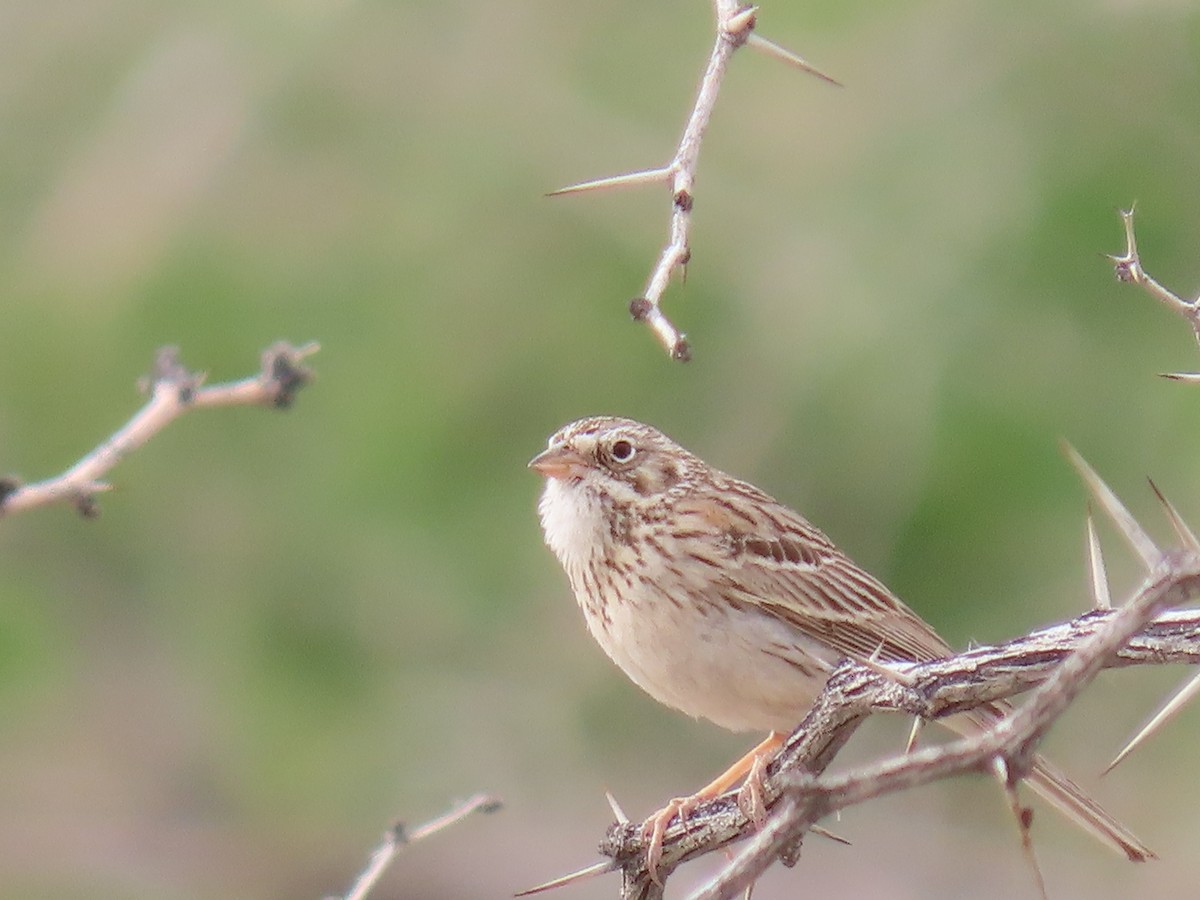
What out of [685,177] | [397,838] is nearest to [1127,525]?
[685,177]

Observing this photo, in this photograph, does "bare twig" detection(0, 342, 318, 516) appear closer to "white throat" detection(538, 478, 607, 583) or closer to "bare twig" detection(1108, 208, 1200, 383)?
"bare twig" detection(1108, 208, 1200, 383)

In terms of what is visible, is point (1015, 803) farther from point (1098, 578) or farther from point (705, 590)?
point (705, 590)

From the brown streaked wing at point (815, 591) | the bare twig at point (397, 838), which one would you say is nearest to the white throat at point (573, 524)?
the brown streaked wing at point (815, 591)

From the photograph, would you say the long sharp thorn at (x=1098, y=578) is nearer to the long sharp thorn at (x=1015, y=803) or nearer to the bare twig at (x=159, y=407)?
the long sharp thorn at (x=1015, y=803)

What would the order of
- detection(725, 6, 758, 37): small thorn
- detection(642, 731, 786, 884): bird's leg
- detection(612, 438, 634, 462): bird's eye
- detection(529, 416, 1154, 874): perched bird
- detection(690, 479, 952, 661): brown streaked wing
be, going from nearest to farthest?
1. detection(725, 6, 758, 37): small thorn
2. detection(642, 731, 786, 884): bird's leg
3. detection(529, 416, 1154, 874): perched bird
4. detection(690, 479, 952, 661): brown streaked wing
5. detection(612, 438, 634, 462): bird's eye

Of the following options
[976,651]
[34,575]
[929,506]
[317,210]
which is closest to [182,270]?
[317,210]

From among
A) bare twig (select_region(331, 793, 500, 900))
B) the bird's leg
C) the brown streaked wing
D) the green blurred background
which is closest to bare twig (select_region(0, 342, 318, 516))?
bare twig (select_region(331, 793, 500, 900))

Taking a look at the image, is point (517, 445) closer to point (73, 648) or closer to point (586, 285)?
point (586, 285)
